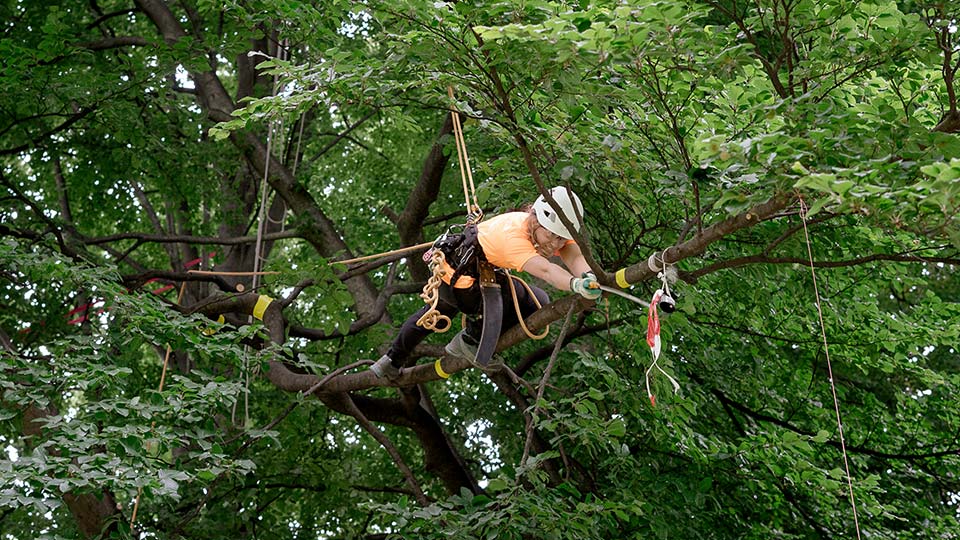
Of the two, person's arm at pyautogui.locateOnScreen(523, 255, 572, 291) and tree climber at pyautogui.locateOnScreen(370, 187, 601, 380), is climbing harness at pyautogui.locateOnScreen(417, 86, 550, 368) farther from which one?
person's arm at pyautogui.locateOnScreen(523, 255, 572, 291)

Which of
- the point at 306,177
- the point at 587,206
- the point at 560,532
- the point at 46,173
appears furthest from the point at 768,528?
the point at 46,173

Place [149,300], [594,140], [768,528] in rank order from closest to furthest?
[594,140], [149,300], [768,528]

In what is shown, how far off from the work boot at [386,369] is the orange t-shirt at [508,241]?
3.43 ft

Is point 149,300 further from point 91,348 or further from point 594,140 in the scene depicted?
point 594,140

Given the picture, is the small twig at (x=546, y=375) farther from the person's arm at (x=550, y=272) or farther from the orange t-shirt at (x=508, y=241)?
the orange t-shirt at (x=508, y=241)

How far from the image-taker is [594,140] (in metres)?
4.91

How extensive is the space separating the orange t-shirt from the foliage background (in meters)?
0.25

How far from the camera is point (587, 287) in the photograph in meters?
4.11

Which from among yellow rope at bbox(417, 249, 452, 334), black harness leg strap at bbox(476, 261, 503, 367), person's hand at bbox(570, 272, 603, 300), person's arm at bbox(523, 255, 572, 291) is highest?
yellow rope at bbox(417, 249, 452, 334)

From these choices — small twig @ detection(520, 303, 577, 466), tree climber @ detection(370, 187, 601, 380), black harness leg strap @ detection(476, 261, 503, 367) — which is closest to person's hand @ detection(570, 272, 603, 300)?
tree climber @ detection(370, 187, 601, 380)

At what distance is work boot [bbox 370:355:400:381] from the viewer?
17.5 feet

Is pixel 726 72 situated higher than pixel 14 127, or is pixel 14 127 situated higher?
pixel 14 127

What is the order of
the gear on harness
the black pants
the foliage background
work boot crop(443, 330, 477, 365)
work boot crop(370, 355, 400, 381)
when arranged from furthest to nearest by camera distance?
work boot crop(370, 355, 400, 381)
work boot crop(443, 330, 477, 365)
the black pants
the gear on harness
the foliage background

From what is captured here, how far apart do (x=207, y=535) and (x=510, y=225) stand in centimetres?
394
